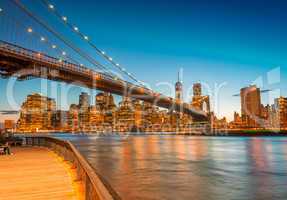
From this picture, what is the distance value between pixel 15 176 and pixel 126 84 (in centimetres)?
5490

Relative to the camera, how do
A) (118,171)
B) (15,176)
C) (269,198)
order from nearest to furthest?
(269,198), (15,176), (118,171)

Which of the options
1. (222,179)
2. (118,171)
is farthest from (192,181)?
(118,171)

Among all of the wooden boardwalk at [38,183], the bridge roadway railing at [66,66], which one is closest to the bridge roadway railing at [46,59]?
the bridge roadway railing at [66,66]

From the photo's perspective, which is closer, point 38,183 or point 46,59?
point 38,183

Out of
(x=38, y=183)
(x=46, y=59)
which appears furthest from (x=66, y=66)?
(x=38, y=183)

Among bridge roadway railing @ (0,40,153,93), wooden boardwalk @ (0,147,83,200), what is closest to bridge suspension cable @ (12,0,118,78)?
bridge roadway railing @ (0,40,153,93)

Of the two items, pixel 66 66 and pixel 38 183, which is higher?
pixel 66 66

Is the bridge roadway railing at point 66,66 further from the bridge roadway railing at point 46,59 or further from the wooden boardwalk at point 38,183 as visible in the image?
the wooden boardwalk at point 38,183

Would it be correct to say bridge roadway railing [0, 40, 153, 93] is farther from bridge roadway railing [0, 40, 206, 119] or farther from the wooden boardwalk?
the wooden boardwalk

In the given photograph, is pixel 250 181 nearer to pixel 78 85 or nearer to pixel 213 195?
pixel 213 195

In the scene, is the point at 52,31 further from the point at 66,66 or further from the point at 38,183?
the point at 38,183

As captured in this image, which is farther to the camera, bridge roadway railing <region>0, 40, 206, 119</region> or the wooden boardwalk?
bridge roadway railing <region>0, 40, 206, 119</region>

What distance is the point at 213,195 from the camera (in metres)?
8.86

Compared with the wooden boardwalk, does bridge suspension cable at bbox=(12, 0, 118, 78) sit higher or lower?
higher
